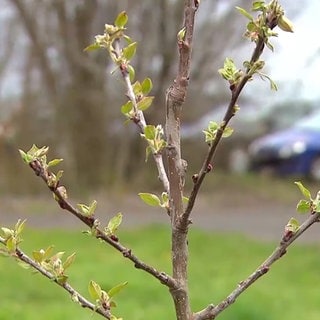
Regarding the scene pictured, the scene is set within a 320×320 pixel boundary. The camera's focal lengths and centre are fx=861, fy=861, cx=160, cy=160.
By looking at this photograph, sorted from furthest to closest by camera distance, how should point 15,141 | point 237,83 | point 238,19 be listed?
point 15,141 < point 238,19 < point 237,83

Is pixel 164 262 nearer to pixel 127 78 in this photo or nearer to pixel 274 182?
pixel 127 78

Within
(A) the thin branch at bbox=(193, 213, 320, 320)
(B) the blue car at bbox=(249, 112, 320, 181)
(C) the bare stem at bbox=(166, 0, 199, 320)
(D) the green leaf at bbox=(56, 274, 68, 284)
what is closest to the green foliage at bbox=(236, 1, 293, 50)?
(C) the bare stem at bbox=(166, 0, 199, 320)

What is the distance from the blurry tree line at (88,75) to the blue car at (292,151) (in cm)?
277

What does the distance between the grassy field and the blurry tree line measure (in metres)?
3.43

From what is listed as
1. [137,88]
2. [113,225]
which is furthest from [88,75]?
[113,225]

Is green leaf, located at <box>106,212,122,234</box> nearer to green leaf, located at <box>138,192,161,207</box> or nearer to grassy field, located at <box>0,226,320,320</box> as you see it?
green leaf, located at <box>138,192,161,207</box>

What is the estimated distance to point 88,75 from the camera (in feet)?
38.6

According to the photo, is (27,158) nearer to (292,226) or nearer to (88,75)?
(292,226)

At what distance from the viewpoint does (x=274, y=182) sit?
44.0ft

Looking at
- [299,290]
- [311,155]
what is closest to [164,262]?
[299,290]

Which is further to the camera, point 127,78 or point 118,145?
point 118,145

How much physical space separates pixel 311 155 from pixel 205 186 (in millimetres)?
2331

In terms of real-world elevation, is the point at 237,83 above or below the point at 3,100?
below

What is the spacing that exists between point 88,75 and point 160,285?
6.54 metres
